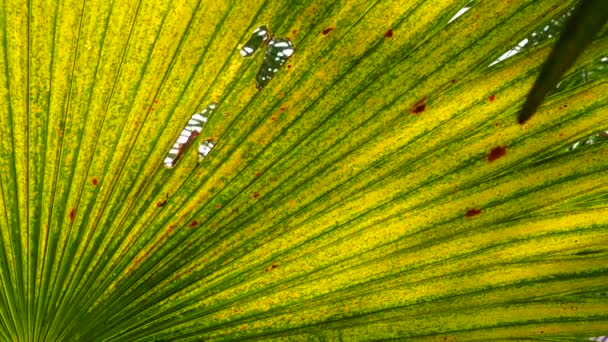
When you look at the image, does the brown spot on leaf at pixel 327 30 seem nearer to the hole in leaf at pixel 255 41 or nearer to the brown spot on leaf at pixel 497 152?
the hole in leaf at pixel 255 41

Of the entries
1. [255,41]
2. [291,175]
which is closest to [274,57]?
[255,41]

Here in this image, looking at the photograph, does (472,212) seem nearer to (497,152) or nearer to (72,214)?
(497,152)

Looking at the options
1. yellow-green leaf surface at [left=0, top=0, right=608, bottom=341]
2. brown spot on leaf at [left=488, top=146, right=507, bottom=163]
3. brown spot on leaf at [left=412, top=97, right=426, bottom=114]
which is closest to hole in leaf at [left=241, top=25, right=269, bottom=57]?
yellow-green leaf surface at [left=0, top=0, right=608, bottom=341]

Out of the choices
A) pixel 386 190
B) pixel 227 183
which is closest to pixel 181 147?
pixel 227 183

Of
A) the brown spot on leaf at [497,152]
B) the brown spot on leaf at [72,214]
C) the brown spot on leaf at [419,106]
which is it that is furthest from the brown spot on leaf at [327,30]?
the brown spot on leaf at [72,214]

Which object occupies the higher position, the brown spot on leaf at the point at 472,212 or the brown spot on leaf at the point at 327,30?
the brown spot on leaf at the point at 327,30

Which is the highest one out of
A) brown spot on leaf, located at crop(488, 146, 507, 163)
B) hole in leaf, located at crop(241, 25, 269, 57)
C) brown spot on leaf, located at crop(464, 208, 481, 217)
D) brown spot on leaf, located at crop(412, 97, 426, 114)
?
hole in leaf, located at crop(241, 25, 269, 57)

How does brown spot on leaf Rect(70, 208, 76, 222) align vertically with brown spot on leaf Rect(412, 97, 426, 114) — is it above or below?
below

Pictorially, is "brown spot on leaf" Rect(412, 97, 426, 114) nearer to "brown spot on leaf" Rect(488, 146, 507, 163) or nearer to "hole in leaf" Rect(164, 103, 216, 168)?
"brown spot on leaf" Rect(488, 146, 507, 163)
